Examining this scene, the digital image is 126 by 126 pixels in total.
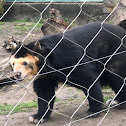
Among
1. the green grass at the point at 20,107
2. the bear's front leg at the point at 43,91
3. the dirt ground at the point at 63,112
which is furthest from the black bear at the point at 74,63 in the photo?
the green grass at the point at 20,107

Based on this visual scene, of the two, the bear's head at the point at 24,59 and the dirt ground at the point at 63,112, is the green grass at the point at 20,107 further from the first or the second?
the bear's head at the point at 24,59

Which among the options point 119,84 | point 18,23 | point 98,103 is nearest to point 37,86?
point 98,103

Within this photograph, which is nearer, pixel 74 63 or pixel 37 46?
pixel 37 46

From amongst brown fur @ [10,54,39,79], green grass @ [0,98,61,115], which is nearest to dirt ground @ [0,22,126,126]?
green grass @ [0,98,61,115]

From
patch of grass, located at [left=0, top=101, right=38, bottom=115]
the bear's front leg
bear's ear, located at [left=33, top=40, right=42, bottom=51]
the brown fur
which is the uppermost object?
bear's ear, located at [left=33, top=40, right=42, bottom=51]

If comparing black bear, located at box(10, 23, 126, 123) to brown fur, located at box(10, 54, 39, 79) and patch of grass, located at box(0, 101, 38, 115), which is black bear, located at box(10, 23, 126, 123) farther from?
patch of grass, located at box(0, 101, 38, 115)

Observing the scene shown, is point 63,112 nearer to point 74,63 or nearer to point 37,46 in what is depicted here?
point 74,63

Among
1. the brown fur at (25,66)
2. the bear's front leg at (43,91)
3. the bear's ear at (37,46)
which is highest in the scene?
the bear's ear at (37,46)

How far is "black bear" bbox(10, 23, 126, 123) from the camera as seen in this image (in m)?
3.40

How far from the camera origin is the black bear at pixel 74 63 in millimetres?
3396

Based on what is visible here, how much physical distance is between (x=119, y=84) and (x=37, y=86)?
1010mm

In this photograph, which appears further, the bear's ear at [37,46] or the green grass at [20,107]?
the green grass at [20,107]

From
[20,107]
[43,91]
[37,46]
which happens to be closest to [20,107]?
[20,107]

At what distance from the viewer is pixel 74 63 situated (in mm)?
3619
